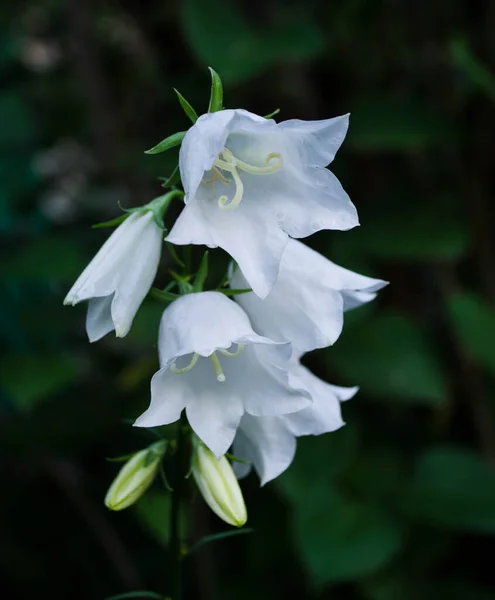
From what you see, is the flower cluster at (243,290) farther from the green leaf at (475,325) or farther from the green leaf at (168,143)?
the green leaf at (475,325)

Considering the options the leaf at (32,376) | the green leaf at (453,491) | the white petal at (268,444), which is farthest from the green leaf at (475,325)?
the white petal at (268,444)

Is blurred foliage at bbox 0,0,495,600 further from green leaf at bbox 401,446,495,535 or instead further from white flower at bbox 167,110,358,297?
white flower at bbox 167,110,358,297

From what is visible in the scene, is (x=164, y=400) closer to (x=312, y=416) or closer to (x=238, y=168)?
(x=312, y=416)

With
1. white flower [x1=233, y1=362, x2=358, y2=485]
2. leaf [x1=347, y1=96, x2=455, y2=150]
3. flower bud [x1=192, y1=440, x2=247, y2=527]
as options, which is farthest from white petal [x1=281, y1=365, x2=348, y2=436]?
leaf [x1=347, y1=96, x2=455, y2=150]

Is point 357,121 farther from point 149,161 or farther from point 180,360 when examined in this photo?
point 180,360

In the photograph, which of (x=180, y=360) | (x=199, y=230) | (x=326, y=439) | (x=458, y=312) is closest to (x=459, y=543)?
(x=326, y=439)

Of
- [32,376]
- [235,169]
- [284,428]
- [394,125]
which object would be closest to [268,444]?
[284,428]
